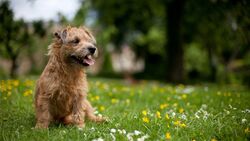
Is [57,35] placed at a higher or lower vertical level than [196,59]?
lower

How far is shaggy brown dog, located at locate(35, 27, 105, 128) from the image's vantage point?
679 centimetres

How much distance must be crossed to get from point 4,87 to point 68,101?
12.3 ft

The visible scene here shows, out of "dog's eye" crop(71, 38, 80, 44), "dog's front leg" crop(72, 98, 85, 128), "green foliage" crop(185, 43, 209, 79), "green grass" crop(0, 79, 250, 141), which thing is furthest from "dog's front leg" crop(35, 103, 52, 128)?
"green foliage" crop(185, 43, 209, 79)

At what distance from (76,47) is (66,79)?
56 cm

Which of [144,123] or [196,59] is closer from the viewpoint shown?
[144,123]

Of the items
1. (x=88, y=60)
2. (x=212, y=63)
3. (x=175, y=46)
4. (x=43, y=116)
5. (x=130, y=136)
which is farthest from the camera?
(x=212, y=63)

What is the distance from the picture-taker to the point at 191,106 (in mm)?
9234

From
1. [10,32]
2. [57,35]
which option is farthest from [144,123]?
[10,32]

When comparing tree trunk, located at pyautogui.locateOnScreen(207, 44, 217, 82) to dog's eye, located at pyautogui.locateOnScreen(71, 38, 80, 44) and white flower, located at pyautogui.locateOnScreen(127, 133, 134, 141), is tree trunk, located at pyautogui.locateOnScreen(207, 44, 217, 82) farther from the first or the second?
white flower, located at pyautogui.locateOnScreen(127, 133, 134, 141)

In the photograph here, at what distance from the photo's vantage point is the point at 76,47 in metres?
6.83

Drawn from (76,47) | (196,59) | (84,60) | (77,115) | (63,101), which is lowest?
(77,115)

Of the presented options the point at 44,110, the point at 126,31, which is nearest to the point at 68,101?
the point at 44,110

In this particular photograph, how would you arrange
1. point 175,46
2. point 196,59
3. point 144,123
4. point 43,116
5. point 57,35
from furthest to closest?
point 196,59, point 175,46, point 57,35, point 43,116, point 144,123

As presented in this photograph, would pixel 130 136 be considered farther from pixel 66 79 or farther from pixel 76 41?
pixel 76 41
